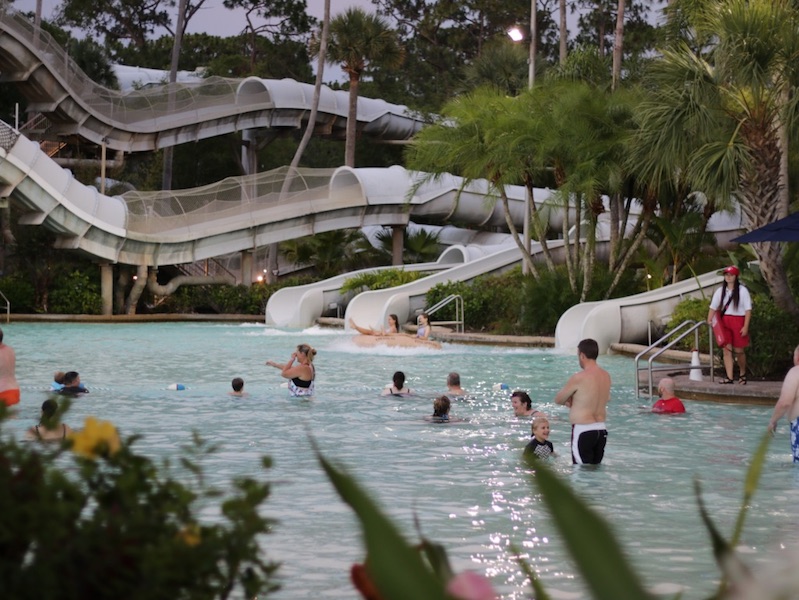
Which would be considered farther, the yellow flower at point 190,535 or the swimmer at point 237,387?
the swimmer at point 237,387

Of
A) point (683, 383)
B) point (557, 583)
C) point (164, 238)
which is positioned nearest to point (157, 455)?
point (557, 583)

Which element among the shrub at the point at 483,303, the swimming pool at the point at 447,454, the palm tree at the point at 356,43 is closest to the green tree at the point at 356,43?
the palm tree at the point at 356,43

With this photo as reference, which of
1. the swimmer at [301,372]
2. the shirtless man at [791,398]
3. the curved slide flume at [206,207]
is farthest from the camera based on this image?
the curved slide flume at [206,207]

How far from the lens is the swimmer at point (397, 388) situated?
15398mm

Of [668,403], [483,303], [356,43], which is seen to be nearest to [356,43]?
[356,43]

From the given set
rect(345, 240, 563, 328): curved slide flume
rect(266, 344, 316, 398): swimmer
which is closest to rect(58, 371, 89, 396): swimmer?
rect(266, 344, 316, 398): swimmer

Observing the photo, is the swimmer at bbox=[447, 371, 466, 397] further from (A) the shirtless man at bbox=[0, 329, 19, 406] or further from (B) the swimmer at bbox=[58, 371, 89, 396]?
(A) the shirtless man at bbox=[0, 329, 19, 406]

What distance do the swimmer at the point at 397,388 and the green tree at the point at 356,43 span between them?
27226mm

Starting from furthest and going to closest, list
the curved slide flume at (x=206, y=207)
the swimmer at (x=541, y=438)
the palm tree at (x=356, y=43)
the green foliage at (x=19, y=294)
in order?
the palm tree at (x=356, y=43), the green foliage at (x=19, y=294), the curved slide flume at (x=206, y=207), the swimmer at (x=541, y=438)

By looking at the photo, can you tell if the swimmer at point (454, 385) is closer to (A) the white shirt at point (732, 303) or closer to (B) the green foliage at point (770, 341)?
(A) the white shirt at point (732, 303)

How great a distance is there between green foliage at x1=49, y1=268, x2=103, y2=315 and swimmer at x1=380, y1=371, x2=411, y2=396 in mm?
21245

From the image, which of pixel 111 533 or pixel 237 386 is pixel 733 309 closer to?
pixel 237 386

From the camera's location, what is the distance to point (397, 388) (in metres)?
15.5

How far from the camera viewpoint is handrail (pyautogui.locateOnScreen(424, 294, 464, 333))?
27.5 metres
